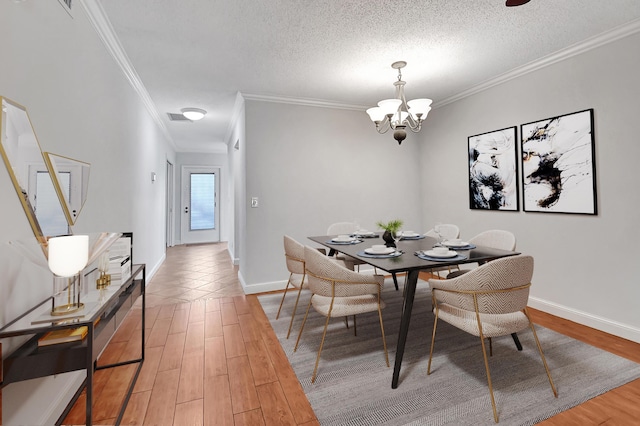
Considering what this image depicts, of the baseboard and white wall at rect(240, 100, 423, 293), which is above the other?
white wall at rect(240, 100, 423, 293)

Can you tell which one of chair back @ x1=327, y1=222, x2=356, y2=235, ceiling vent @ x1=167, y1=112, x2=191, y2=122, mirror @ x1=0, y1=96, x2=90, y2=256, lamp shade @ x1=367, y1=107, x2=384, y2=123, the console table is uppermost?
ceiling vent @ x1=167, y1=112, x2=191, y2=122

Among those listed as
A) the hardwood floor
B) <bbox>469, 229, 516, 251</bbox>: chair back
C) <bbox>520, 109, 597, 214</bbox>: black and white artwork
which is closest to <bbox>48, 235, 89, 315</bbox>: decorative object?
the hardwood floor

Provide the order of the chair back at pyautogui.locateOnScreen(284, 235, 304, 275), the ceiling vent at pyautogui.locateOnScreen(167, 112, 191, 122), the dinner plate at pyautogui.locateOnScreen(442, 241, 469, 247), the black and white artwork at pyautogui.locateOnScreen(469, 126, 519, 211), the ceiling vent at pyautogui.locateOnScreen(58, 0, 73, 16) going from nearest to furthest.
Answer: the ceiling vent at pyautogui.locateOnScreen(58, 0, 73, 16), the dinner plate at pyautogui.locateOnScreen(442, 241, 469, 247), the chair back at pyautogui.locateOnScreen(284, 235, 304, 275), the black and white artwork at pyautogui.locateOnScreen(469, 126, 519, 211), the ceiling vent at pyautogui.locateOnScreen(167, 112, 191, 122)

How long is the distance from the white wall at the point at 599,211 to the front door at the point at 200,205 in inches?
279

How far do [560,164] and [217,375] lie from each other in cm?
352

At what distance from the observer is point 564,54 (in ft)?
9.08

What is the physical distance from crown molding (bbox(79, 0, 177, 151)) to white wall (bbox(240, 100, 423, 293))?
1258mm

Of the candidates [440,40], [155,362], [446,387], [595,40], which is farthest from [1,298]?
[595,40]

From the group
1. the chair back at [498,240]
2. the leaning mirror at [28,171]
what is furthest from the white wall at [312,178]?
the leaning mirror at [28,171]

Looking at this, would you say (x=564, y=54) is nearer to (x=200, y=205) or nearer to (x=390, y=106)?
(x=390, y=106)

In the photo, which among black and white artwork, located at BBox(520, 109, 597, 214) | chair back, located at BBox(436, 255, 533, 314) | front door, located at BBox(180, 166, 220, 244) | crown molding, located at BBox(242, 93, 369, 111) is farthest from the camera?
front door, located at BBox(180, 166, 220, 244)

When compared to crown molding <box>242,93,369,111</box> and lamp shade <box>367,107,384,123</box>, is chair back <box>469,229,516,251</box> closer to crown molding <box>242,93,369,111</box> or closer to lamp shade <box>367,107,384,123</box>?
lamp shade <box>367,107,384,123</box>

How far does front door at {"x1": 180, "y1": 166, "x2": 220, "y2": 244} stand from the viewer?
26.7ft

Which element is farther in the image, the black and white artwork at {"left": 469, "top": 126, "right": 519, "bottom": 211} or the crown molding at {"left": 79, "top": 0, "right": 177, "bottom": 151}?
the black and white artwork at {"left": 469, "top": 126, "right": 519, "bottom": 211}
